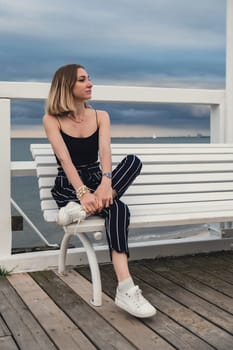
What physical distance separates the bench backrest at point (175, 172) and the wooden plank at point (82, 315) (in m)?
0.53

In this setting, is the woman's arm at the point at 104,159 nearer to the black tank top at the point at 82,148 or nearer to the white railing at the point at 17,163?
the black tank top at the point at 82,148

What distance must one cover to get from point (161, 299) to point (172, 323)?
0.32 metres

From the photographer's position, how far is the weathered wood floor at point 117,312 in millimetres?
2146

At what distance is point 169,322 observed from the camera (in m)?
2.36

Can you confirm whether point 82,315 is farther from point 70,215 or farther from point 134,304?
point 70,215

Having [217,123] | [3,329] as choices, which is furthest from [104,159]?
[217,123]

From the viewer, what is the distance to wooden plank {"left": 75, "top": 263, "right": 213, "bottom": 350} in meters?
2.13

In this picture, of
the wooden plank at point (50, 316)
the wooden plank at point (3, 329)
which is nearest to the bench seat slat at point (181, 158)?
the wooden plank at point (50, 316)

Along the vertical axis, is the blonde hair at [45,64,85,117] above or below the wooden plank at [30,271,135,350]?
above

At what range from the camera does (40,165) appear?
2.98 m

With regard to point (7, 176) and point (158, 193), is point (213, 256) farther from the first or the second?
point (7, 176)

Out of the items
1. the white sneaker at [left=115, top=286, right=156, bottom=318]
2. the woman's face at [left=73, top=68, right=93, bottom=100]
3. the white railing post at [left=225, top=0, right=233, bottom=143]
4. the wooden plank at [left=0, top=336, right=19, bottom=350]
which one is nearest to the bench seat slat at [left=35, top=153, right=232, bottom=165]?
the white railing post at [left=225, top=0, right=233, bottom=143]

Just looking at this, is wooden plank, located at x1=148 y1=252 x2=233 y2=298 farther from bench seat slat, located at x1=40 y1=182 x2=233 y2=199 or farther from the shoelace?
the shoelace

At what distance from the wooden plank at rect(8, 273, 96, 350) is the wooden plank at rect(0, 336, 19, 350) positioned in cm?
15
